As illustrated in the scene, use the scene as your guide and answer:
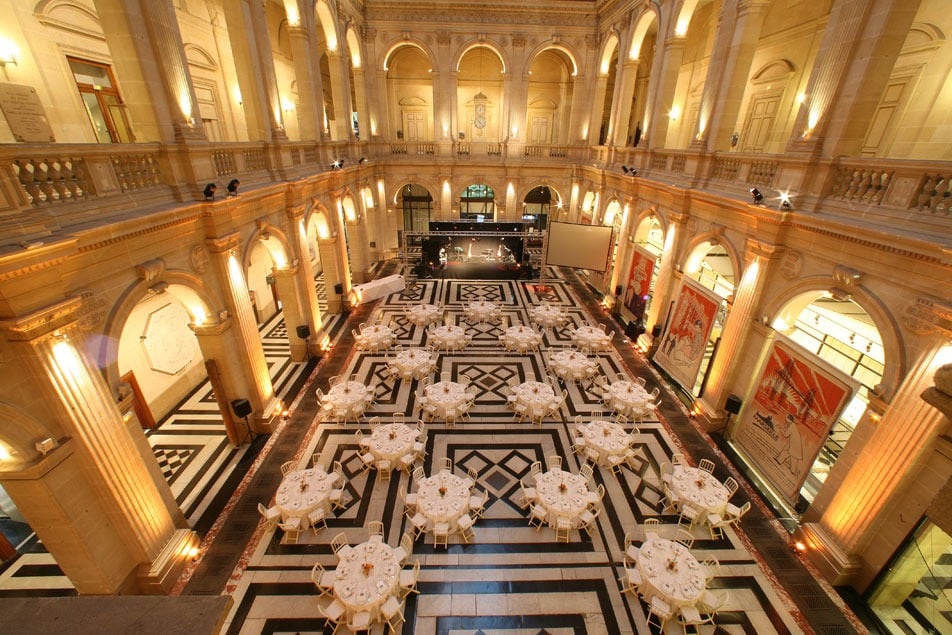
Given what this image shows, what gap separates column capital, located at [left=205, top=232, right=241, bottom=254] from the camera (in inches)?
296

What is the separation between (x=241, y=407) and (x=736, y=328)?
10988 mm

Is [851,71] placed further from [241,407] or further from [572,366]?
[241,407]

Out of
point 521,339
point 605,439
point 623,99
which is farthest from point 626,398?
point 623,99

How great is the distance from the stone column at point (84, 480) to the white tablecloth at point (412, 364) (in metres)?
5.71

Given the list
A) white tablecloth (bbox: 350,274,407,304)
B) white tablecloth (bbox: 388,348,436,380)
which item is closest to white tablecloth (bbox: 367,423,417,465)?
white tablecloth (bbox: 388,348,436,380)

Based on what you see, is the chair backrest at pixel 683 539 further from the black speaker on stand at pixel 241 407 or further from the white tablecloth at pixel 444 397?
the black speaker on stand at pixel 241 407

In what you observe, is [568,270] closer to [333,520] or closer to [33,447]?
[333,520]

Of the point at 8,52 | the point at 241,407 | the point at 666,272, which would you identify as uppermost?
the point at 8,52

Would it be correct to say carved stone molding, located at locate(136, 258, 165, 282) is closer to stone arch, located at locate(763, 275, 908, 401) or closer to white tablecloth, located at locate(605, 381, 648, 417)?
white tablecloth, located at locate(605, 381, 648, 417)

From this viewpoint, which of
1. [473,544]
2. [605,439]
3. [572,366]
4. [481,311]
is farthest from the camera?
[481,311]

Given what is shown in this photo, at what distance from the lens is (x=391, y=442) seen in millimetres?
8289

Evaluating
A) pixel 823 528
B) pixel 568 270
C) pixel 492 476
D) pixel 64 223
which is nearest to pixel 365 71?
pixel 568 270

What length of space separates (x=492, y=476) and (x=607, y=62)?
724 inches

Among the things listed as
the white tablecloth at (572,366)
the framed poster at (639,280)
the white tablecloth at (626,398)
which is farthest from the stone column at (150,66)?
the framed poster at (639,280)
